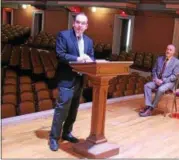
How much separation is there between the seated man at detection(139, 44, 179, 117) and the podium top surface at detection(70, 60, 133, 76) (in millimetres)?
1371

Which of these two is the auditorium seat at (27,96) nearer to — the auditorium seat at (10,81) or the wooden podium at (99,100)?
the auditorium seat at (10,81)

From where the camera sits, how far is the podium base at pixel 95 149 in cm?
233

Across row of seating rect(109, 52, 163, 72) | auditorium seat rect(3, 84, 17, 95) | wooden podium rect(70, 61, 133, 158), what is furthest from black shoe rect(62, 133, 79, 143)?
row of seating rect(109, 52, 163, 72)

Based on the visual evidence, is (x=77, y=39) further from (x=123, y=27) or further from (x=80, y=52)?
(x=123, y=27)

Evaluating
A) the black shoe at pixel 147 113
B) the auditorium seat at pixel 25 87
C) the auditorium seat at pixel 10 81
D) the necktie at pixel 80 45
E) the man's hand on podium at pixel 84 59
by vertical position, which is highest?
the necktie at pixel 80 45

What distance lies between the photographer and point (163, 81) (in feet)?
11.9

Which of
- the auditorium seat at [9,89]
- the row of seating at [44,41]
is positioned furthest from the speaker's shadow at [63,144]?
the row of seating at [44,41]

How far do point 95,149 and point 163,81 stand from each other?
1.54 metres

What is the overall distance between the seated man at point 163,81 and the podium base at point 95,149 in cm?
120

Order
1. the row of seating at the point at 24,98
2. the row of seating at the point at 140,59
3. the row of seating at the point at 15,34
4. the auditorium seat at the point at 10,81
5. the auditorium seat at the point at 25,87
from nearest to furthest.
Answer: the row of seating at the point at 24,98 → the auditorium seat at the point at 25,87 → the auditorium seat at the point at 10,81 → the row of seating at the point at 140,59 → the row of seating at the point at 15,34

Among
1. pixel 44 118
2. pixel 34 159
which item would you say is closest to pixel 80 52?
pixel 34 159

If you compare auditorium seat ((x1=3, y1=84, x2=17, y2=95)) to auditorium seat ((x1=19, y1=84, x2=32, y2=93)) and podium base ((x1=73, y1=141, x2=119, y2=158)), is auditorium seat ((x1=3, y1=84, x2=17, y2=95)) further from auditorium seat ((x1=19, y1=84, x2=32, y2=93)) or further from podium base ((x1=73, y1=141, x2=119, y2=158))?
podium base ((x1=73, y1=141, x2=119, y2=158))

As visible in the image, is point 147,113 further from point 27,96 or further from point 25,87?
point 25,87

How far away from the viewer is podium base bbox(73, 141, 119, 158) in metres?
2.33
